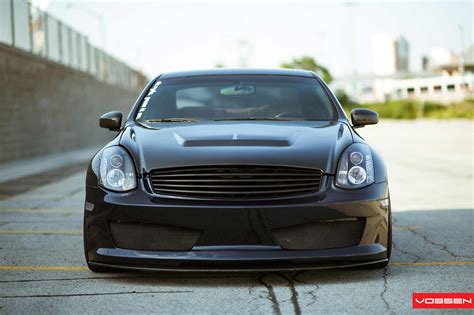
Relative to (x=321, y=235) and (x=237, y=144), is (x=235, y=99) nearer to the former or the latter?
(x=237, y=144)

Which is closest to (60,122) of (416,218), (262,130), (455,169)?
(455,169)

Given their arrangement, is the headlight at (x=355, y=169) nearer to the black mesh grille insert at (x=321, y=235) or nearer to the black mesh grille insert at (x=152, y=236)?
the black mesh grille insert at (x=321, y=235)

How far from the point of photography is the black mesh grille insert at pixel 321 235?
4551 millimetres

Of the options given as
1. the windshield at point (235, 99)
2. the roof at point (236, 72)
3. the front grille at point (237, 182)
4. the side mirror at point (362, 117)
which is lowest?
the front grille at point (237, 182)

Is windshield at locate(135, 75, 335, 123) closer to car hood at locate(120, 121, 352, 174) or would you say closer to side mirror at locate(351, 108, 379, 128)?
side mirror at locate(351, 108, 379, 128)

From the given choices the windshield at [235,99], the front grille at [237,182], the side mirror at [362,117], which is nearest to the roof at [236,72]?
the windshield at [235,99]

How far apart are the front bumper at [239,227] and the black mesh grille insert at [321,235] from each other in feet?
0.09

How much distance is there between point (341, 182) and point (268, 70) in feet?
7.06

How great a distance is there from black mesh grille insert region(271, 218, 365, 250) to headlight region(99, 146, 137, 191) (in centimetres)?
95

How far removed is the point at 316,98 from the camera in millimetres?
6172

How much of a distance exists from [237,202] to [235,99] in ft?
5.92

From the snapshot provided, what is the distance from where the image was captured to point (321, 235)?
4.59 meters

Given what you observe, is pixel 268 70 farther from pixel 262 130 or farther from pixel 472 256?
pixel 472 256

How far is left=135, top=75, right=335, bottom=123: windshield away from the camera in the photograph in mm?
5938
